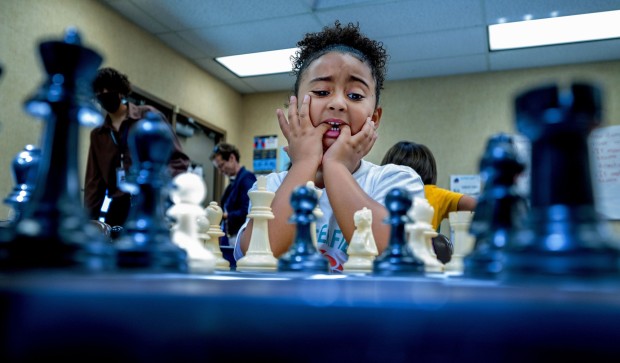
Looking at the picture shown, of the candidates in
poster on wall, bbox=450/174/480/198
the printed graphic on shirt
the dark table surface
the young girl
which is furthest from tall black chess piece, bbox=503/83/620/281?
poster on wall, bbox=450/174/480/198

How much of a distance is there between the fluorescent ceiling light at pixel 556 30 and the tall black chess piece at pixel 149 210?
3.97 metres

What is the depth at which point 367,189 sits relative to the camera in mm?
1405

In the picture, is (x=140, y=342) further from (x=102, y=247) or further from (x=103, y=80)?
(x=103, y=80)

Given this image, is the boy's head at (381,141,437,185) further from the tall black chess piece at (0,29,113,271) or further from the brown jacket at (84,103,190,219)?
the tall black chess piece at (0,29,113,271)

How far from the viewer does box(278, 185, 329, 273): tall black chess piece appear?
1.60 feet

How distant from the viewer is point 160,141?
0.40m

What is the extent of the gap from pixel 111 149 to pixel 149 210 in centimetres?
262

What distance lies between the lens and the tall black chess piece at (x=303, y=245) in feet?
1.60

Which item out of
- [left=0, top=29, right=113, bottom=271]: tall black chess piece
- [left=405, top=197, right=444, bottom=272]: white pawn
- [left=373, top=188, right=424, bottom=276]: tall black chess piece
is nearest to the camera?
[left=0, top=29, right=113, bottom=271]: tall black chess piece

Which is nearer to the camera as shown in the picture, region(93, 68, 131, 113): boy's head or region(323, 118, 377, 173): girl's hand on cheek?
region(323, 118, 377, 173): girl's hand on cheek

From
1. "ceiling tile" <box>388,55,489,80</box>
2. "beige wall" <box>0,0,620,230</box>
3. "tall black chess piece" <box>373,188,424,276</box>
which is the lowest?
"tall black chess piece" <box>373,188,424,276</box>

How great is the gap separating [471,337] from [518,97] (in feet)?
0.56

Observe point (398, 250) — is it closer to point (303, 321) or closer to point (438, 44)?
point (303, 321)

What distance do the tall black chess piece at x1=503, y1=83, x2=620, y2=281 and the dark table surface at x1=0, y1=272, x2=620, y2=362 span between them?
0.03 metres
